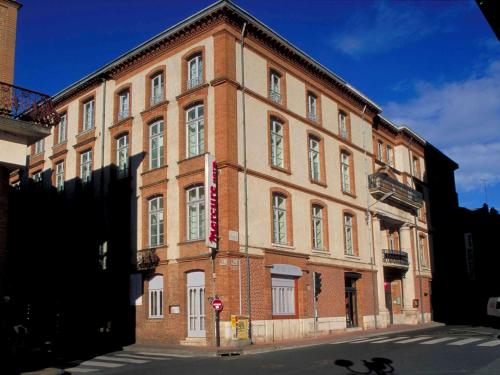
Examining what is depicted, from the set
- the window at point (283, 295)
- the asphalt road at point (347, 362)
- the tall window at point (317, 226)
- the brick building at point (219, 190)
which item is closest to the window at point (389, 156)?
the brick building at point (219, 190)

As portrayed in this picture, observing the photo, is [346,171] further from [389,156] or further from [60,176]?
[60,176]

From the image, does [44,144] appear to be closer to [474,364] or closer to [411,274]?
[411,274]

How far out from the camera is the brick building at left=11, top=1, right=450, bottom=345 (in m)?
22.5

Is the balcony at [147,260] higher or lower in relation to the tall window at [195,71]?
lower

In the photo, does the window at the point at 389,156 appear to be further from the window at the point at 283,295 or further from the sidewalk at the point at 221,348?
the sidewalk at the point at 221,348

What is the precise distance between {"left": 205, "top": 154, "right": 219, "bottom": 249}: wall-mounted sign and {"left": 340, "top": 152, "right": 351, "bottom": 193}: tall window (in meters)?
11.0

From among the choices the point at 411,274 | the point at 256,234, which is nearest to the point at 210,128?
the point at 256,234

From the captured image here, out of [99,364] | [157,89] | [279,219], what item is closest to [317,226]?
[279,219]

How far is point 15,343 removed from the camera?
41.6ft

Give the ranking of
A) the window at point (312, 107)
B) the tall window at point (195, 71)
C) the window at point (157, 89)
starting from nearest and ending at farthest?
the tall window at point (195, 71) → the window at point (157, 89) → the window at point (312, 107)

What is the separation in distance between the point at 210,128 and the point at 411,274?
20080 millimetres

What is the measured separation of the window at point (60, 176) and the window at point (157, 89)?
849 cm

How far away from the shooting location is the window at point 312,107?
28416 millimetres

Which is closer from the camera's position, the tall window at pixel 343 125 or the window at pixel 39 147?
the tall window at pixel 343 125
